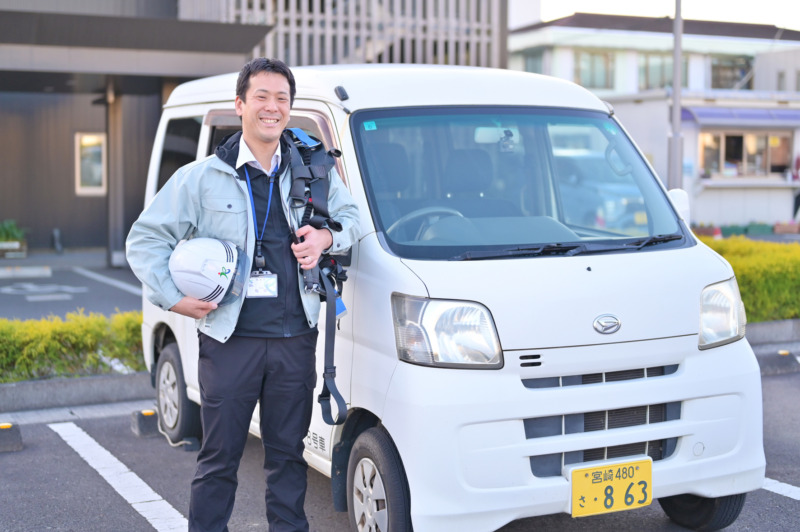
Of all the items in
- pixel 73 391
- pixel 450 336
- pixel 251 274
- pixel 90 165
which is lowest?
pixel 73 391

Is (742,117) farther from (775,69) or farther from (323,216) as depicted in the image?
(323,216)

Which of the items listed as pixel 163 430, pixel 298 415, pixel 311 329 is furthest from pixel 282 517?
pixel 163 430

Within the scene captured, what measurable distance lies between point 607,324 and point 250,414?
56.1 inches

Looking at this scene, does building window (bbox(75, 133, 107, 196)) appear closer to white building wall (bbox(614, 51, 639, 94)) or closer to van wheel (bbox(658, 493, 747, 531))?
van wheel (bbox(658, 493, 747, 531))

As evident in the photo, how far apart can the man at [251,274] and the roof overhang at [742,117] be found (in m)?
24.6

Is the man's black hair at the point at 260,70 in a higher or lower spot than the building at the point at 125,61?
lower

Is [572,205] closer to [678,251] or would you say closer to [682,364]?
[678,251]

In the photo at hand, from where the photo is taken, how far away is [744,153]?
28.2 m

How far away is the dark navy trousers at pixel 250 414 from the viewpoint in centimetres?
378

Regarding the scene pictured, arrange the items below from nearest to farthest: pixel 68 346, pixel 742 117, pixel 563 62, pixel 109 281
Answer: pixel 68 346
pixel 109 281
pixel 742 117
pixel 563 62

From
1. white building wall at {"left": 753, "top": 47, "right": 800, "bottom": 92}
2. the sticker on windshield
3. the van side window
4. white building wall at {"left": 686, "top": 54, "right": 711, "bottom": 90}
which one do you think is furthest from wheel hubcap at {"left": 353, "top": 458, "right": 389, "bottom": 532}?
white building wall at {"left": 753, "top": 47, "right": 800, "bottom": 92}

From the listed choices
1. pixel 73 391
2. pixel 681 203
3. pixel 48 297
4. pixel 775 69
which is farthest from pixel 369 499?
pixel 775 69

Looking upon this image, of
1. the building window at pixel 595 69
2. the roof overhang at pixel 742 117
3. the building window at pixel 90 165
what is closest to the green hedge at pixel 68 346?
the building window at pixel 90 165

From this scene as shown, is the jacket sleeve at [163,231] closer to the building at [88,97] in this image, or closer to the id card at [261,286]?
the id card at [261,286]
